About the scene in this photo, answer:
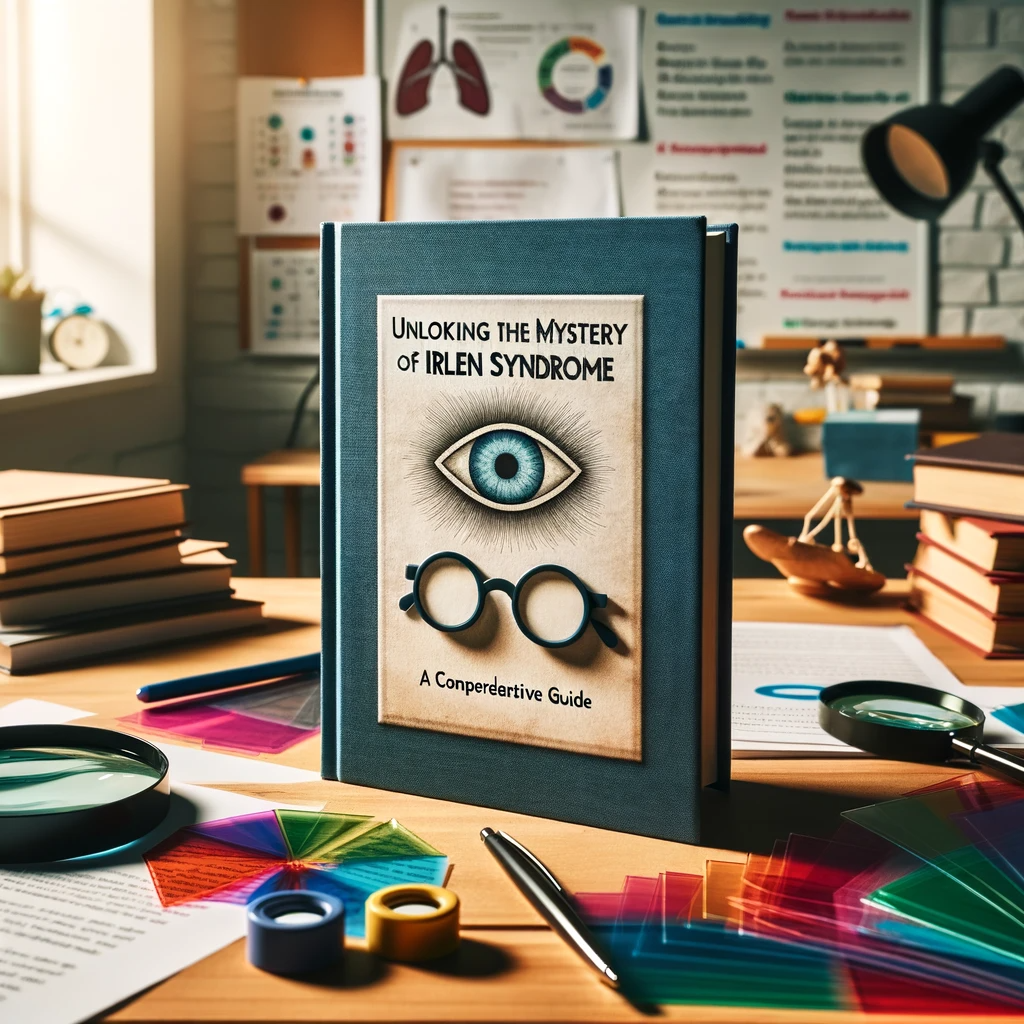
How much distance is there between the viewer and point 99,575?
962mm

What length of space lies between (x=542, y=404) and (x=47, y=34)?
2497 millimetres

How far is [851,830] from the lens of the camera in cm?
59

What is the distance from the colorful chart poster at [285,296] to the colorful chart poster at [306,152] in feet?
0.21

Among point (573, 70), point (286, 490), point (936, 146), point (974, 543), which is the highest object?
point (573, 70)

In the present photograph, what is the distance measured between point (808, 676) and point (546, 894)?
0.42 meters

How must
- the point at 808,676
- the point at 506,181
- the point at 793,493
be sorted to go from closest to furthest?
the point at 808,676 → the point at 793,493 → the point at 506,181

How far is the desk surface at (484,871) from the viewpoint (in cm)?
44

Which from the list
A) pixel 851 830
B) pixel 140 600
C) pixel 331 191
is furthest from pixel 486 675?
pixel 331 191

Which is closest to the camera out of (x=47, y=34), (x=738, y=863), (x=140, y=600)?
(x=738, y=863)

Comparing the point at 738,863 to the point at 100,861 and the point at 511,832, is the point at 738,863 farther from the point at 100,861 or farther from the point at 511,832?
the point at 100,861

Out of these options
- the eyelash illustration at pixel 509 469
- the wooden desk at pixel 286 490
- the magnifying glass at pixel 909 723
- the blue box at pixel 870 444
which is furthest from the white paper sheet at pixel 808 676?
the wooden desk at pixel 286 490

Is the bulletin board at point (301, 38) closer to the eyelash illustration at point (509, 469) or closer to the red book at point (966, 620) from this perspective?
the red book at point (966, 620)

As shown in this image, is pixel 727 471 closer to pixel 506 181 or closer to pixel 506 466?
pixel 506 466

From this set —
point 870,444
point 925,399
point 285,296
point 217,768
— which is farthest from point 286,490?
point 217,768
